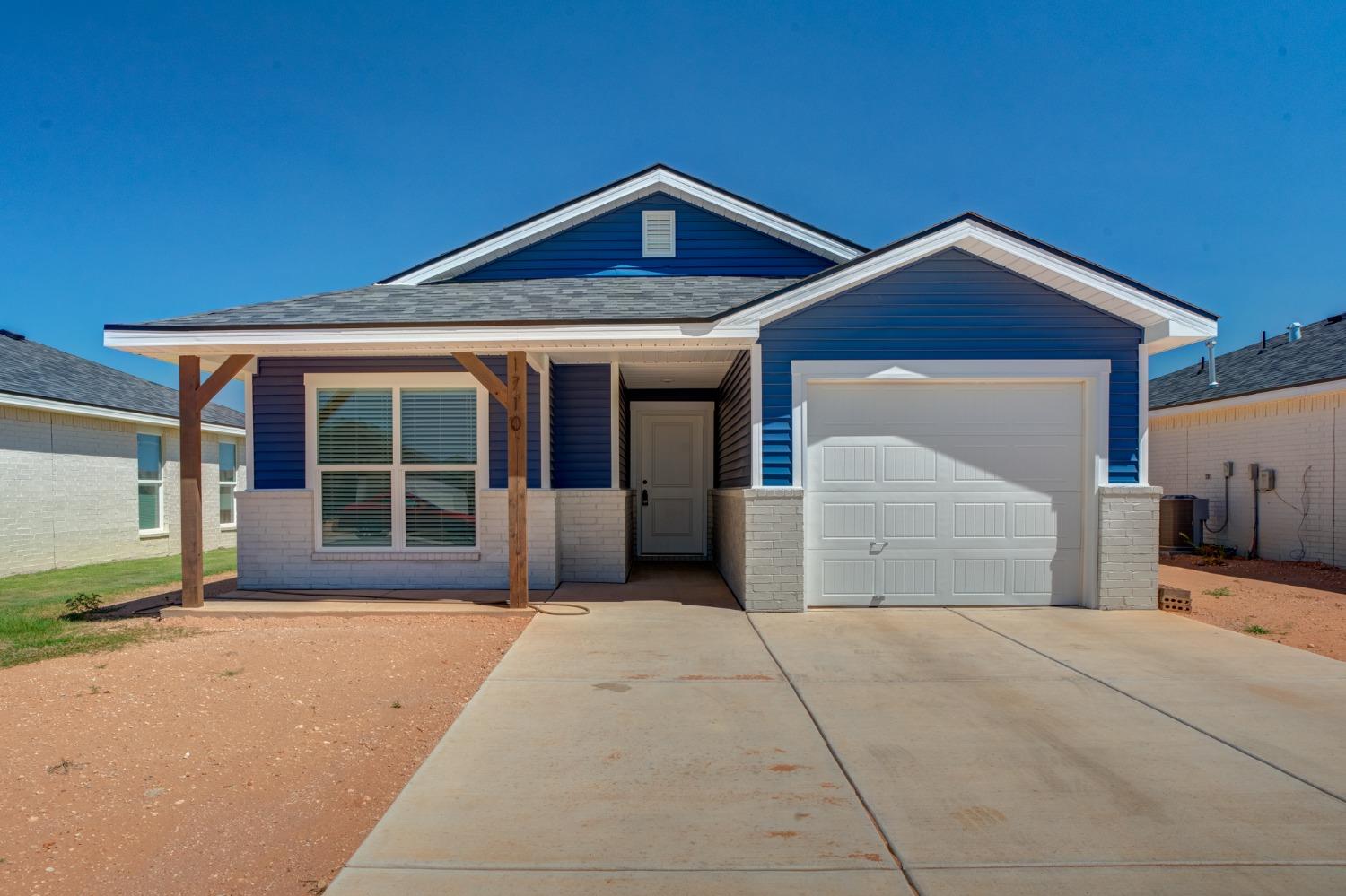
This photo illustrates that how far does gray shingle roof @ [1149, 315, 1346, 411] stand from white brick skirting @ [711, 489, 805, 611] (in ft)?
32.3

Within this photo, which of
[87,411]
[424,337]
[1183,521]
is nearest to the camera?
[424,337]

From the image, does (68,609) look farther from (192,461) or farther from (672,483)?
(672,483)

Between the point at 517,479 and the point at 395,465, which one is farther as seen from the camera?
the point at 395,465

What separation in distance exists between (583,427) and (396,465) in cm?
237

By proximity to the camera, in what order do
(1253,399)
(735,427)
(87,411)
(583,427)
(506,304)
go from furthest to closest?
(1253,399) < (87,411) < (583,427) < (735,427) < (506,304)

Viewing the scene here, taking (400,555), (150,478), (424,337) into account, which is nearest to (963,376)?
(424,337)

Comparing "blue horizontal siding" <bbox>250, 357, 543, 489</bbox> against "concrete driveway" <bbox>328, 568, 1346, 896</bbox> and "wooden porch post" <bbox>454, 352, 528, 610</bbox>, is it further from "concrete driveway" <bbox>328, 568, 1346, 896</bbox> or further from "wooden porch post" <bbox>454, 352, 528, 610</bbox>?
"concrete driveway" <bbox>328, 568, 1346, 896</bbox>

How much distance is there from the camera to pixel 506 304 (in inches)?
334

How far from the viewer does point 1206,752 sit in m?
3.91

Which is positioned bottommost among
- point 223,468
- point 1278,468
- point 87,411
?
point 223,468

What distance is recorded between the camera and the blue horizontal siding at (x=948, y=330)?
768 cm

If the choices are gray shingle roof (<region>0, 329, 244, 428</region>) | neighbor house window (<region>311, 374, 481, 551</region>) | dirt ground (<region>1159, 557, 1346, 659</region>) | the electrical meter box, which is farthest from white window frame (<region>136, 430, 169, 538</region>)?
the electrical meter box

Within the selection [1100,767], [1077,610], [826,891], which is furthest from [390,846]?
[1077,610]

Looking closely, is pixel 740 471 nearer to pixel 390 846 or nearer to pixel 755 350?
pixel 755 350
